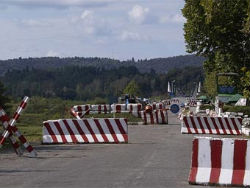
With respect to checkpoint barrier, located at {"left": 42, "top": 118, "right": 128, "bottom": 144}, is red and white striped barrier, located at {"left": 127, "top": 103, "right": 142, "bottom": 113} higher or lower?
lower

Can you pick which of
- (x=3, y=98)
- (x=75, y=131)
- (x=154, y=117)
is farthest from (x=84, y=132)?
(x=3, y=98)

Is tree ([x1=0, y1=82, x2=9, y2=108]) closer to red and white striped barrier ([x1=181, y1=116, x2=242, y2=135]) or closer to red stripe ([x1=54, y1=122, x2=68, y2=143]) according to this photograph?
red and white striped barrier ([x1=181, y1=116, x2=242, y2=135])

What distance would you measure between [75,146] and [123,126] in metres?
2.17

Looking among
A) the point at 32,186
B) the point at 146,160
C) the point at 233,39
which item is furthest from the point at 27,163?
the point at 233,39

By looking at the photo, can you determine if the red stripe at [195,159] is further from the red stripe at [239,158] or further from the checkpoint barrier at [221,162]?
the red stripe at [239,158]

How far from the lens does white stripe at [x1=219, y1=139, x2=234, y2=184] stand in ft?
44.0

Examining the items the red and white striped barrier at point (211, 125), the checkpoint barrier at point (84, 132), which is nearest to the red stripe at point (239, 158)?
the checkpoint barrier at point (84, 132)

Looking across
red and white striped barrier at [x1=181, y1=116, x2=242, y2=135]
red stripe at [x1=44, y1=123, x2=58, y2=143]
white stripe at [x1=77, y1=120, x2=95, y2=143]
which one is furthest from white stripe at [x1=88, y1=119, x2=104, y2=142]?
red and white striped barrier at [x1=181, y1=116, x2=242, y2=135]

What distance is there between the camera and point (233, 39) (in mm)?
49625

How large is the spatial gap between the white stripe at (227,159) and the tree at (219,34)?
30337 mm

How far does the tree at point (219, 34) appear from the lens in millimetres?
45750

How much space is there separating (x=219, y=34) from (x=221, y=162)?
35.4 meters

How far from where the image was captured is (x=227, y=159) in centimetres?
1348

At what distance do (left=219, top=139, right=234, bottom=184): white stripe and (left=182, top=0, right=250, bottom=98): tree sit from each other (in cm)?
3034
